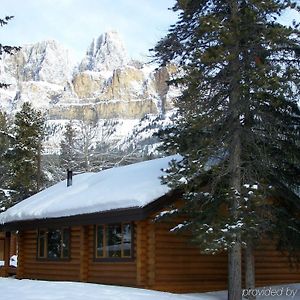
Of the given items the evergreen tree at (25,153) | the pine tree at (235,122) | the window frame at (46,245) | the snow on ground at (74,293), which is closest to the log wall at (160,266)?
the window frame at (46,245)

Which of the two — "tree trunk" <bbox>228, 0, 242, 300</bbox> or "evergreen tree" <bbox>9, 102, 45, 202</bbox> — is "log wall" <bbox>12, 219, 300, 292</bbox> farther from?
"evergreen tree" <bbox>9, 102, 45, 202</bbox>

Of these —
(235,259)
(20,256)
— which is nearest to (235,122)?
(235,259)

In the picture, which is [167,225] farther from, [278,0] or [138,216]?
[278,0]

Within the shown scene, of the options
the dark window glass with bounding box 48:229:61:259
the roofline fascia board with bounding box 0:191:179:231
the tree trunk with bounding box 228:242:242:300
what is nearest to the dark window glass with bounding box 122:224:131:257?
the roofline fascia board with bounding box 0:191:179:231

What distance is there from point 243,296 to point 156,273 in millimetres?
2764

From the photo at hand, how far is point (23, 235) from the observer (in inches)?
943

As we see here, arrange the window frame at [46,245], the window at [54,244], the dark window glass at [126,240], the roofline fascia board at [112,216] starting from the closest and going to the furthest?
the roofline fascia board at [112,216] → the dark window glass at [126,240] → the window frame at [46,245] → the window at [54,244]

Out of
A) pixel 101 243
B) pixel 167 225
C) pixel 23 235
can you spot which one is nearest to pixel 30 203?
pixel 23 235

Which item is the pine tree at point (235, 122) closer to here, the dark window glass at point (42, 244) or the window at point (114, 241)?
the window at point (114, 241)

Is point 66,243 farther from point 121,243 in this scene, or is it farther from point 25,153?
point 25,153

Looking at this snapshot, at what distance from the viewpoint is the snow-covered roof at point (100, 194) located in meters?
17.2

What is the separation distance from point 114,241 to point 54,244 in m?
4.15

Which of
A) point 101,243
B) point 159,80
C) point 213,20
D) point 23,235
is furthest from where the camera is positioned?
point 23,235

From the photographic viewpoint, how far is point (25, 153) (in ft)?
126
